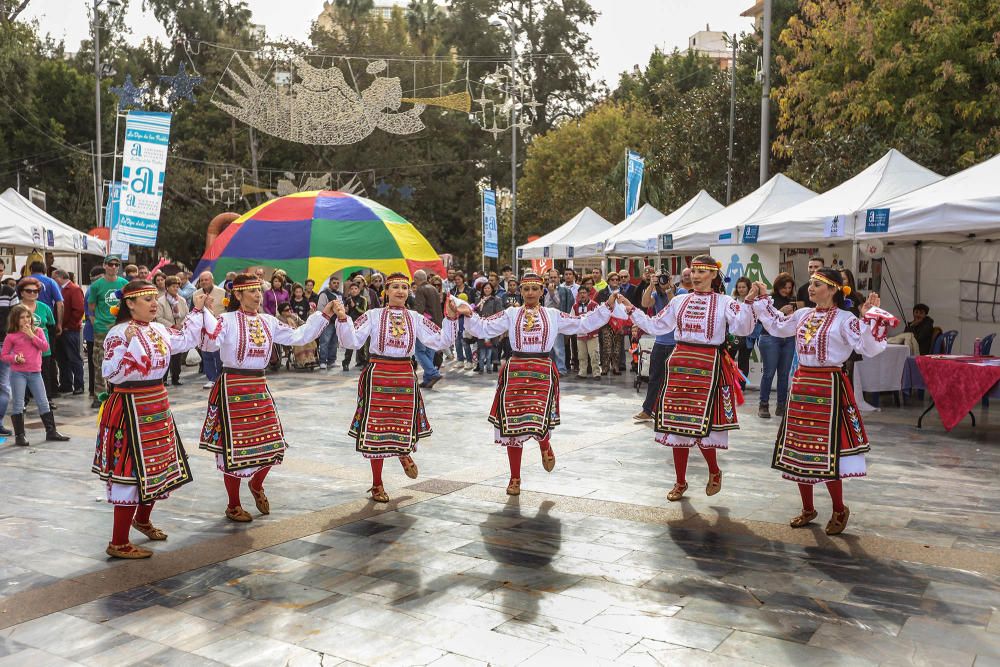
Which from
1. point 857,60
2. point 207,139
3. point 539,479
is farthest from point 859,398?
point 207,139

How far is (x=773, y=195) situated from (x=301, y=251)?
37.9 ft

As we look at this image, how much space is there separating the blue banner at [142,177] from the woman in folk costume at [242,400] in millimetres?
11382

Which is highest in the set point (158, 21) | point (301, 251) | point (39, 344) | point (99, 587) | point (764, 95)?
point (158, 21)

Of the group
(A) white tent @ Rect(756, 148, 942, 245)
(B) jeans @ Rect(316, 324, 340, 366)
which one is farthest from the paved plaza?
(B) jeans @ Rect(316, 324, 340, 366)

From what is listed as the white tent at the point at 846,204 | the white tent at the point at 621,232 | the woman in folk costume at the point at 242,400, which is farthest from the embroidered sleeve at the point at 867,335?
the white tent at the point at 621,232

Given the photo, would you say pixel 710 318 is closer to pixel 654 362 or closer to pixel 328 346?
pixel 654 362

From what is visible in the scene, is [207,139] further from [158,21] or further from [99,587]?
[99,587]

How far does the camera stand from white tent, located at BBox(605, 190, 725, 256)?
57.7 feet

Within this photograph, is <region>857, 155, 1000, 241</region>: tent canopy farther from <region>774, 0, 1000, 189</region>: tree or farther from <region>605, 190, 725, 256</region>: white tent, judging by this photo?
<region>774, 0, 1000, 189</region>: tree

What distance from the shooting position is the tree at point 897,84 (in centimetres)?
1742

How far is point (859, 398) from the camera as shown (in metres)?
11.5

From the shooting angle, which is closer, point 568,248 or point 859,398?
point 859,398

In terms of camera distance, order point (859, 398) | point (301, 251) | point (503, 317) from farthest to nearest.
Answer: point (301, 251) < point (859, 398) < point (503, 317)

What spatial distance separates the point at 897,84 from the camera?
61.7 feet
